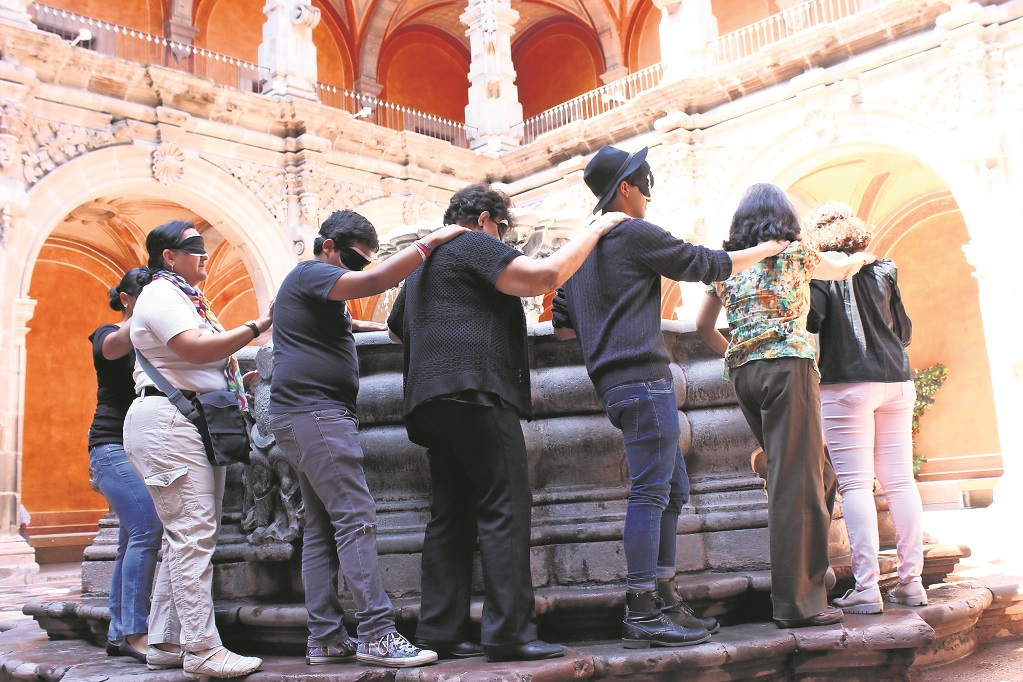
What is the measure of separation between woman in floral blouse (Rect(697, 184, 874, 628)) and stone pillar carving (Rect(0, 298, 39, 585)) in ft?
28.2

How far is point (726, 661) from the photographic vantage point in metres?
2.40

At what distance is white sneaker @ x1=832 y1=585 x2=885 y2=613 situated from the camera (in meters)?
2.82

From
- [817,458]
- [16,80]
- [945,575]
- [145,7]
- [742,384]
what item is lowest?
[945,575]

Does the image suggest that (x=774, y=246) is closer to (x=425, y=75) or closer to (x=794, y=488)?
(x=794, y=488)

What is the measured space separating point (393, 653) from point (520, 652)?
344 mm

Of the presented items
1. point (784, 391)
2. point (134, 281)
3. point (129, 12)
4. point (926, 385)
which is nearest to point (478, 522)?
point (784, 391)

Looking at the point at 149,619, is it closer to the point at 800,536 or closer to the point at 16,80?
the point at 800,536

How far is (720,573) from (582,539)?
0.49m

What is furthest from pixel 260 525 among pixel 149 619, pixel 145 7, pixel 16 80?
pixel 145 7

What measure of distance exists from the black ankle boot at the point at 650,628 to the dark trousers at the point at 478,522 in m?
0.28

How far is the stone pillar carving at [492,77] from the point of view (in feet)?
48.0

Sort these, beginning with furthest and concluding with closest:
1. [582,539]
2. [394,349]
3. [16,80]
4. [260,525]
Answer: [16,80]
[394,349]
[260,525]
[582,539]

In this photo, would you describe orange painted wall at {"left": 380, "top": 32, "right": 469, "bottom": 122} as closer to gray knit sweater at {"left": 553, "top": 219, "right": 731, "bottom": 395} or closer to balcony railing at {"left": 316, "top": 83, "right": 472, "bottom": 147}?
balcony railing at {"left": 316, "top": 83, "right": 472, "bottom": 147}

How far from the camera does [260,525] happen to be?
126 inches
